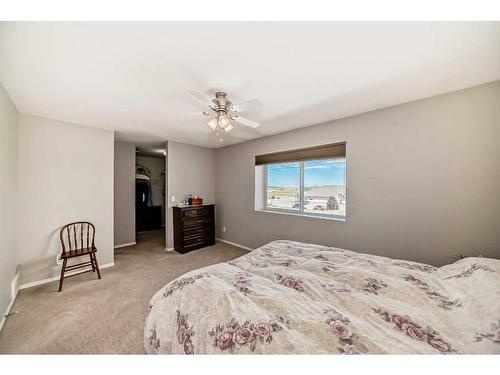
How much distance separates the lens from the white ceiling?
1.12m

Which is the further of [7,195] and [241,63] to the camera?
→ [7,195]

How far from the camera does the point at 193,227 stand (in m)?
3.91

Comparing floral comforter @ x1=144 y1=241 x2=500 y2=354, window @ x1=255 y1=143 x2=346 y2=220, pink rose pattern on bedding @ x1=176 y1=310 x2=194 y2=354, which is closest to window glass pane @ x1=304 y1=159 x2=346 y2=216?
window @ x1=255 y1=143 x2=346 y2=220

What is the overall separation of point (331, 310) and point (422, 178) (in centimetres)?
199

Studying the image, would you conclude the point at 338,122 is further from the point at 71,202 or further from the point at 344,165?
the point at 71,202

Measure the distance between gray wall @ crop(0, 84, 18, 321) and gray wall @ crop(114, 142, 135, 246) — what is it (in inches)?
75.3

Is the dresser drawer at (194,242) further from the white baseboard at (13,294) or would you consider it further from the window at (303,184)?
the white baseboard at (13,294)

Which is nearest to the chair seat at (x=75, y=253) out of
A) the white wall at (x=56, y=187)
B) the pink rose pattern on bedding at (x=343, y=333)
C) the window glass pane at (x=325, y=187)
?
the white wall at (x=56, y=187)

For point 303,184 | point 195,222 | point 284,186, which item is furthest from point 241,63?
point 195,222

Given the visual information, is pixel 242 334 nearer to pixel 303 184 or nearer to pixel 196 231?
pixel 303 184

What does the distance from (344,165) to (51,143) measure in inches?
169

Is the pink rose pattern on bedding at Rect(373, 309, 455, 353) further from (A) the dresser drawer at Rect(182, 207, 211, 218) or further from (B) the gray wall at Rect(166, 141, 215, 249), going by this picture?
(B) the gray wall at Rect(166, 141, 215, 249)

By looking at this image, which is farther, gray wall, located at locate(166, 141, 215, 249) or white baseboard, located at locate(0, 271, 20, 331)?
gray wall, located at locate(166, 141, 215, 249)
